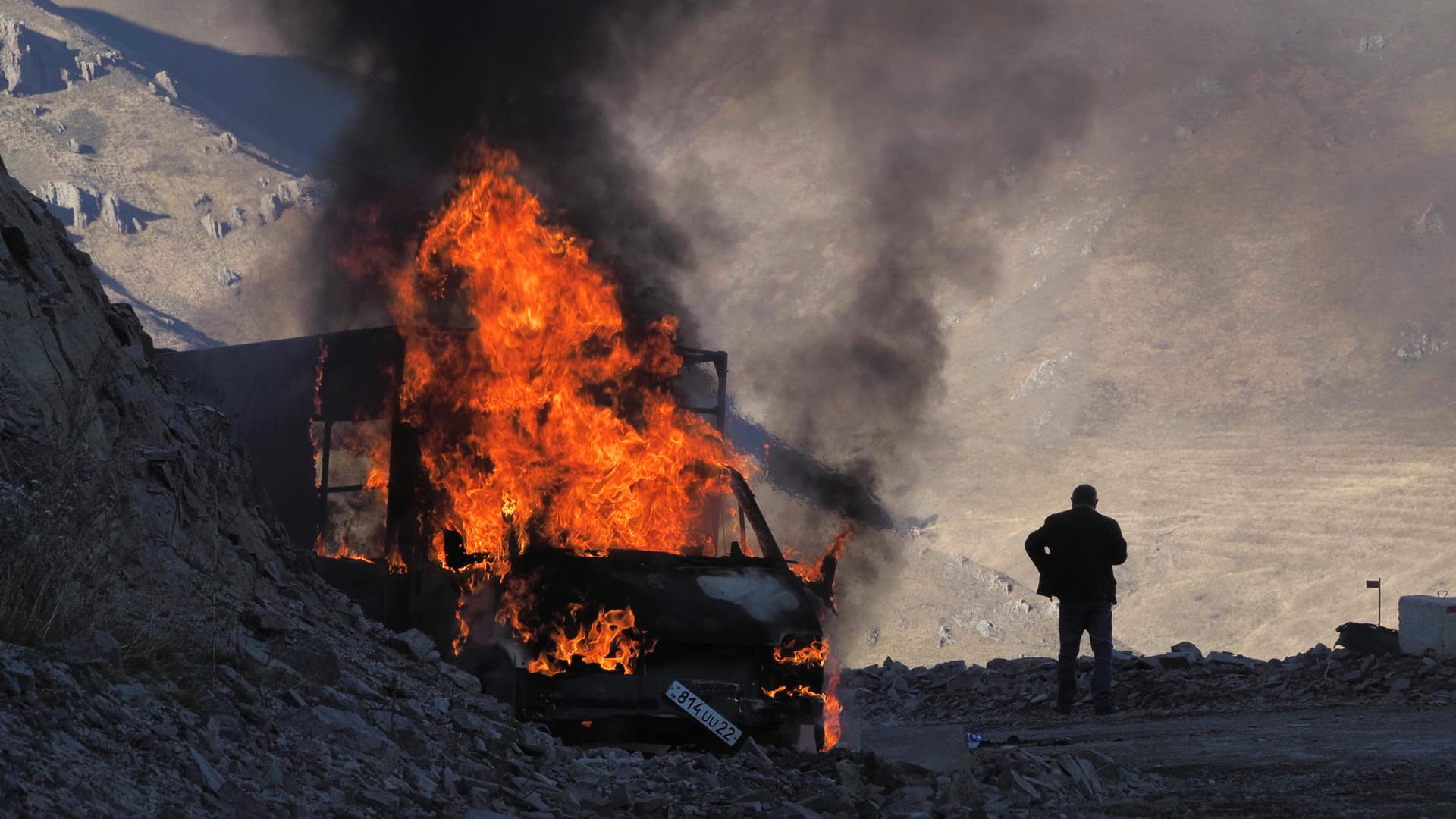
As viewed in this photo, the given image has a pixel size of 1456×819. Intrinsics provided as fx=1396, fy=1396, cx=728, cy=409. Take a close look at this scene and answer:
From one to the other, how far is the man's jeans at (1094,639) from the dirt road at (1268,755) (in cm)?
57

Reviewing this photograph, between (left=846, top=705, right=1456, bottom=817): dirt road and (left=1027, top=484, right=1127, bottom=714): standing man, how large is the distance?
648 mm

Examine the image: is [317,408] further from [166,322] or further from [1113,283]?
[166,322]

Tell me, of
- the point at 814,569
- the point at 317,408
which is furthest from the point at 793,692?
the point at 317,408

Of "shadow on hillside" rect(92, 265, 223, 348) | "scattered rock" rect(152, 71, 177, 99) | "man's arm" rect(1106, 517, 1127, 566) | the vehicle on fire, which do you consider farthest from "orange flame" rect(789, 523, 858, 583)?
"scattered rock" rect(152, 71, 177, 99)

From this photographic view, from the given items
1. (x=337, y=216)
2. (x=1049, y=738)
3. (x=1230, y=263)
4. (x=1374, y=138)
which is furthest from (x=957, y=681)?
(x=1374, y=138)

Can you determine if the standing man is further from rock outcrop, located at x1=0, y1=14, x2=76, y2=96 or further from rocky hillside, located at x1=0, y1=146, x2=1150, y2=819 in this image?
rock outcrop, located at x1=0, y1=14, x2=76, y2=96

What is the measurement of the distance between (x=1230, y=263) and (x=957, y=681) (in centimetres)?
6139

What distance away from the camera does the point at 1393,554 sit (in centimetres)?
3962

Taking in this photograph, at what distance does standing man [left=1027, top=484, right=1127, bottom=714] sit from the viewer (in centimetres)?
1142

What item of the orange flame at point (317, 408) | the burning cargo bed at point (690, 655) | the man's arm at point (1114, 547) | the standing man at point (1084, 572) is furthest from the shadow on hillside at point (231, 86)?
the burning cargo bed at point (690, 655)

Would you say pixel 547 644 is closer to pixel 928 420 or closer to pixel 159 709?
pixel 159 709

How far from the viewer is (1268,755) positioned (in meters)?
8.32

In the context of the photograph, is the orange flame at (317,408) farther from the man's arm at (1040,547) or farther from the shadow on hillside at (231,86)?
the shadow on hillside at (231,86)

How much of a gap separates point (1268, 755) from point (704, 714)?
3430mm
